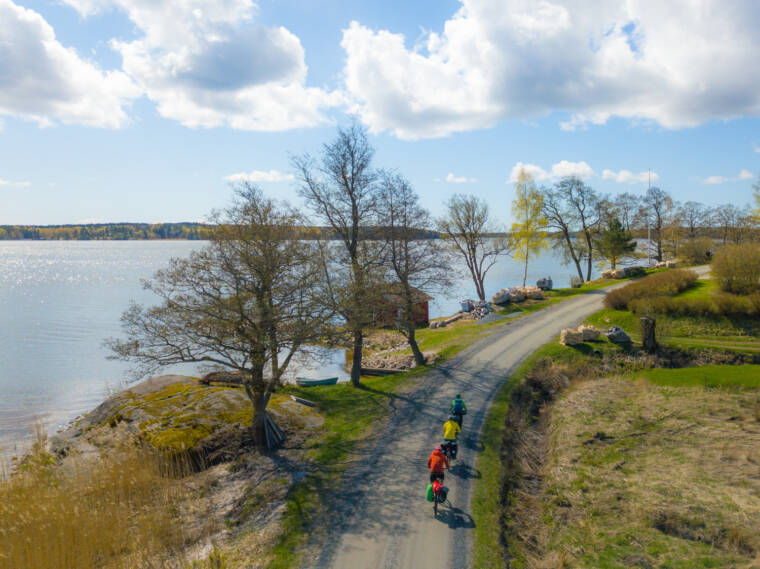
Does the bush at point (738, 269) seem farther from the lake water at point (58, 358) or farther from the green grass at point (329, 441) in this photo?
the green grass at point (329, 441)

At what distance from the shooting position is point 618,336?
28000 mm

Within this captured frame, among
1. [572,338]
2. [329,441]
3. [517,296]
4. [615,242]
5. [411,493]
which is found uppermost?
[615,242]

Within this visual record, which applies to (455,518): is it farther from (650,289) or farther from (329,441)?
(650,289)

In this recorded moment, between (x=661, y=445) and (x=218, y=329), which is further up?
(x=218, y=329)

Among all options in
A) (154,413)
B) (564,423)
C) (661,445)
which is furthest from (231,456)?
(661,445)

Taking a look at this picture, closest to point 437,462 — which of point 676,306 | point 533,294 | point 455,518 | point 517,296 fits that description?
point 455,518

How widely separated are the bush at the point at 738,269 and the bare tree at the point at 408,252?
22.0m

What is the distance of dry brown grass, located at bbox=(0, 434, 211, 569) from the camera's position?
340 inches

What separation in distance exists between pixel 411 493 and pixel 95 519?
310 inches

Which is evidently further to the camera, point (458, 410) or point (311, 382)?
point (311, 382)

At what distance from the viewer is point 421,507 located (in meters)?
11.9

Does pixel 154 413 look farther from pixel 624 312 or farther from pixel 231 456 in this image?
pixel 624 312

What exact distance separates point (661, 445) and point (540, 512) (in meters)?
5.91

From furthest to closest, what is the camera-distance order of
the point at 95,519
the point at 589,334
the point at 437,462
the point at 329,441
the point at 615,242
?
the point at 615,242 → the point at 589,334 → the point at 329,441 → the point at 437,462 → the point at 95,519
